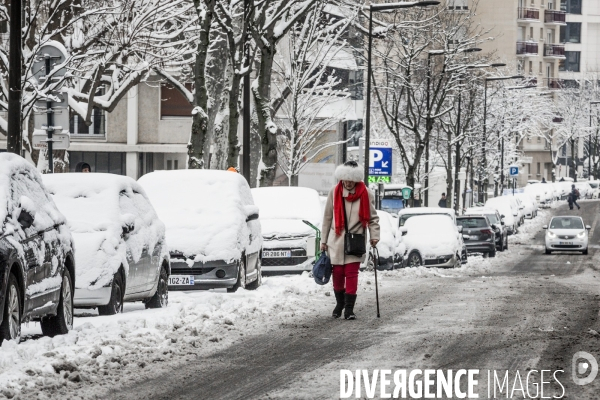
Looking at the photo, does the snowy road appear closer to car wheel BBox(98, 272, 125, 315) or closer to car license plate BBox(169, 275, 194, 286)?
car license plate BBox(169, 275, 194, 286)

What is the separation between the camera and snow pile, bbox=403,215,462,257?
119 feet

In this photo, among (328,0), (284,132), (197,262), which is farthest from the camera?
(284,132)

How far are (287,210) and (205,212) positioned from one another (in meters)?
6.03

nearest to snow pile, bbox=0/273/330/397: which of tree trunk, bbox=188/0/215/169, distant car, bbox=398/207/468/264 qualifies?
tree trunk, bbox=188/0/215/169

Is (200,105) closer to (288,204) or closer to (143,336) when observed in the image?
(288,204)

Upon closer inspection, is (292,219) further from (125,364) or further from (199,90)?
(125,364)

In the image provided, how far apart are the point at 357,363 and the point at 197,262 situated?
27.5 feet

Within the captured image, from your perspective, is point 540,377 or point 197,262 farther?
point 197,262

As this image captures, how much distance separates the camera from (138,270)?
15.6 meters

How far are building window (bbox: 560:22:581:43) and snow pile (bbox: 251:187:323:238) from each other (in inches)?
5147

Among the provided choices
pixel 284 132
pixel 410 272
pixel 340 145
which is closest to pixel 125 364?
pixel 410 272

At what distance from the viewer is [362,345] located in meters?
12.0

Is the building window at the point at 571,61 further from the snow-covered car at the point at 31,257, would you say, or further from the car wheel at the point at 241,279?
the snow-covered car at the point at 31,257

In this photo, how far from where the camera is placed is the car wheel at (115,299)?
1453cm
